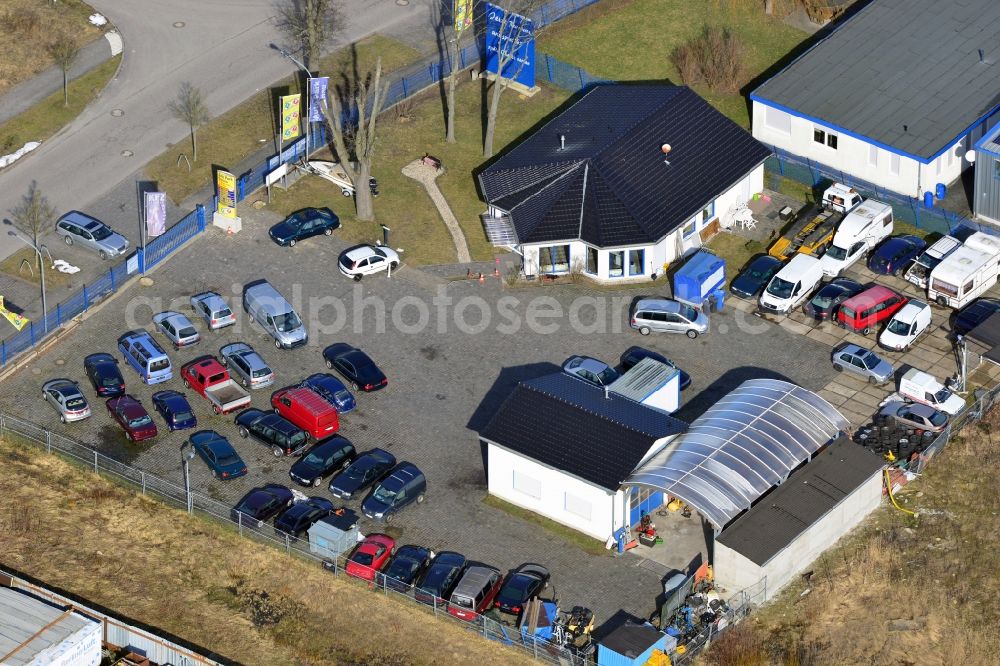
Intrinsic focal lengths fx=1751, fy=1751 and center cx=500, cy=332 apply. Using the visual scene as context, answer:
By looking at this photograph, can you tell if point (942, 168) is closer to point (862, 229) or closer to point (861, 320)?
point (862, 229)

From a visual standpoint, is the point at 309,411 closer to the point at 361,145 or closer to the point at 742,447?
the point at 361,145

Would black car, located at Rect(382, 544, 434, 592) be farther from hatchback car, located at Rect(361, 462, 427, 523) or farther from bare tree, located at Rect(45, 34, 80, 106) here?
bare tree, located at Rect(45, 34, 80, 106)

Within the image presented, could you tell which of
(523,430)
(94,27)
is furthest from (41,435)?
(94,27)

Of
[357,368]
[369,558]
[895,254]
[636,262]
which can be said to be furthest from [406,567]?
[895,254]

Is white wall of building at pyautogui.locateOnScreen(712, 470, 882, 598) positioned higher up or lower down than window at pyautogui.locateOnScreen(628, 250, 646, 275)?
lower down

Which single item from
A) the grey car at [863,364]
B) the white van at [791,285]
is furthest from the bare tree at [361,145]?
the grey car at [863,364]

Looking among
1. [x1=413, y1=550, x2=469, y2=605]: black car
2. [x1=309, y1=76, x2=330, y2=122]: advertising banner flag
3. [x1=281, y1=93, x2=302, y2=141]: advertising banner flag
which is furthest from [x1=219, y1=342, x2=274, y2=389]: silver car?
[x1=309, y1=76, x2=330, y2=122]: advertising banner flag
